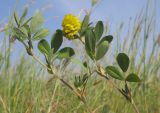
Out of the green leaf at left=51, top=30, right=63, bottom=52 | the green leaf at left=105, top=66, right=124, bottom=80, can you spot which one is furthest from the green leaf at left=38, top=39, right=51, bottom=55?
the green leaf at left=105, top=66, right=124, bottom=80

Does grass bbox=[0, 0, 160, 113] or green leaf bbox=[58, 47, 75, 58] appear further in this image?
grass bbox=[0, 0, 160, 113]

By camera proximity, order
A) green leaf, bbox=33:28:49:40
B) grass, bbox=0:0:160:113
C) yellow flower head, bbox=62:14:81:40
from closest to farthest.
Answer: yellow flower head, bbox=62:14:81:40
green leaf, bbox=33:28:49:40
grass, bbox=0:0:160:113

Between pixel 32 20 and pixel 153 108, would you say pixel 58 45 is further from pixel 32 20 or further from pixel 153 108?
pixel 153 108

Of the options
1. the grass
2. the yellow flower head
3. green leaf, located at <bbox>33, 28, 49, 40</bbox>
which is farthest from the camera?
the grass

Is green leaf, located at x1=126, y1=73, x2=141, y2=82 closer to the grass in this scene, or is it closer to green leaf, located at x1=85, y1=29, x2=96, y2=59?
green leaf, located at x1=85, y1=29, x2=96, y2=59

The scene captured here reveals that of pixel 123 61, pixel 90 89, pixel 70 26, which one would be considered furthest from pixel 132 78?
pixel 90 89

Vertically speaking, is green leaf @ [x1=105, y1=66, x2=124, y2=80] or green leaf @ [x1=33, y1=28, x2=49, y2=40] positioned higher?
green leaf @ [x1=33, y1=28, x2=49, y2=40]

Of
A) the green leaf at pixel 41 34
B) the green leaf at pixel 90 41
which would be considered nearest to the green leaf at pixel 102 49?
the green leaf at pixel 90 41
